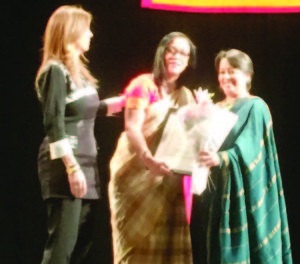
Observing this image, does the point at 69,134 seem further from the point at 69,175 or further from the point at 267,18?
the point at 267,18

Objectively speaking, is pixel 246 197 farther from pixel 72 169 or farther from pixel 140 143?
pixel 72 169

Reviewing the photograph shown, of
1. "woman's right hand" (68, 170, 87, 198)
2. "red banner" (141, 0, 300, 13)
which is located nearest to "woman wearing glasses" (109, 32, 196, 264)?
"woman's right hand" (68, 170, 87, 198)

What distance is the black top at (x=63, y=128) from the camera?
75.2 inches

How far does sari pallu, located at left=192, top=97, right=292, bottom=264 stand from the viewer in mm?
2105

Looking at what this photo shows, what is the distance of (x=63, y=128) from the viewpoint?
1918mm

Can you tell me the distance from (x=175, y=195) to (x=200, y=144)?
0.73 feet

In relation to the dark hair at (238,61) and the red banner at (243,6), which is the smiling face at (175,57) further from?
the red banner at (243,6)

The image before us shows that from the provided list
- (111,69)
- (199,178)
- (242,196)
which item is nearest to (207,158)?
(199,178)

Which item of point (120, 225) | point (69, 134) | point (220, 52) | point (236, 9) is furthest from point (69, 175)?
point (236, 9)

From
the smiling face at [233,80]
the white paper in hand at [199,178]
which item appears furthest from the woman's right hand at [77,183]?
the smiling face at [233,80]

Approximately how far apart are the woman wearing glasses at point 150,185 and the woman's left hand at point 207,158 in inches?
Answer: 4.6

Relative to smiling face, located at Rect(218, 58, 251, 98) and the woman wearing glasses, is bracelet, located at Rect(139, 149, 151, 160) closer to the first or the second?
the woman wearing glasses

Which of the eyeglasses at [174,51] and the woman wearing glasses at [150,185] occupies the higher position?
the eyeglasses at [174,51]

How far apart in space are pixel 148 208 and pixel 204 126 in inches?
15.1
